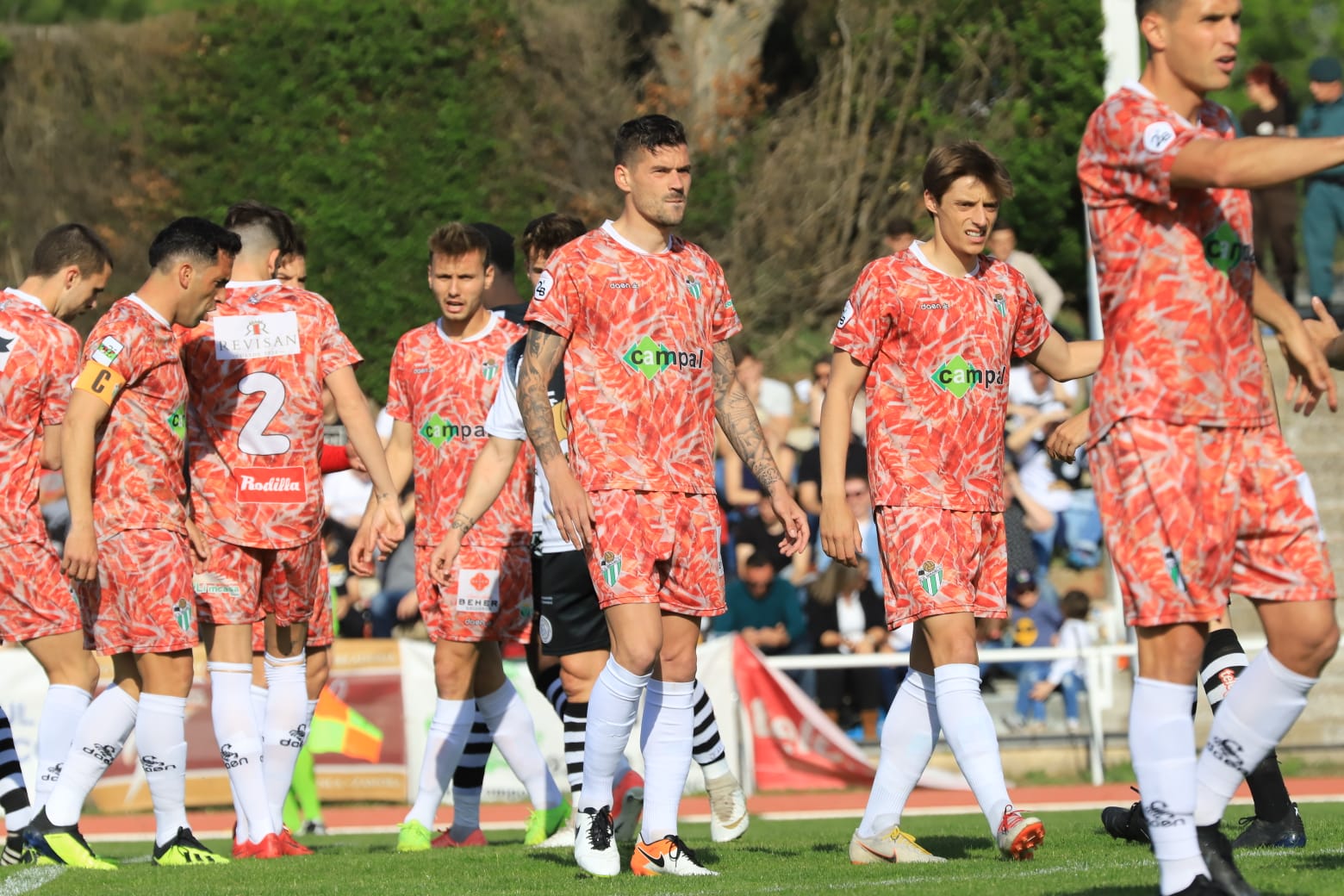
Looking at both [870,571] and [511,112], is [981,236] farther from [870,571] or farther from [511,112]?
[511,112]

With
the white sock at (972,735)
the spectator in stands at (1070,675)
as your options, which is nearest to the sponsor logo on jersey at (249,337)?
the white sock at (972,735)

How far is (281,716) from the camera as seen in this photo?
870cm

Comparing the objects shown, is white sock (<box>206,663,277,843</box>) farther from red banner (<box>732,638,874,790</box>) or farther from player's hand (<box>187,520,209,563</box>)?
red banner (<box>732,638,874,790</box>)

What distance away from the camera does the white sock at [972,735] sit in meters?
6.47

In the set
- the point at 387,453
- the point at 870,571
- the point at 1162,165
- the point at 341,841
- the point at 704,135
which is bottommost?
the point at 341,841

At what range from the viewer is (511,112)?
20438 millimetres

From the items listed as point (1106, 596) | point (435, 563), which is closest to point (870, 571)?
point (1106, 596)

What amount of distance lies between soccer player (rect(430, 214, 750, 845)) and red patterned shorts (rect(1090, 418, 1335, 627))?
10.1 feet

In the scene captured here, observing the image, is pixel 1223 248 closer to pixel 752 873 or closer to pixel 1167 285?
pixel 1167 285

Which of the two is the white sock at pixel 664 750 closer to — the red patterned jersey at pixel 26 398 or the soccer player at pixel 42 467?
the soccer player at pixel 42 467

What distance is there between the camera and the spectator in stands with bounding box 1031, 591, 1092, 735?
44.8ft

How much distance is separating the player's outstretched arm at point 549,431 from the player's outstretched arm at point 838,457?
849mm

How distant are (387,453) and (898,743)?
11.3 ft

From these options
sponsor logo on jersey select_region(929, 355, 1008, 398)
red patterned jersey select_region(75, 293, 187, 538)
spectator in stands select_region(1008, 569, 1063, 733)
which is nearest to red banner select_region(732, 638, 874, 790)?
spectator in stands select_region(1008, 569, 1063, 733)
